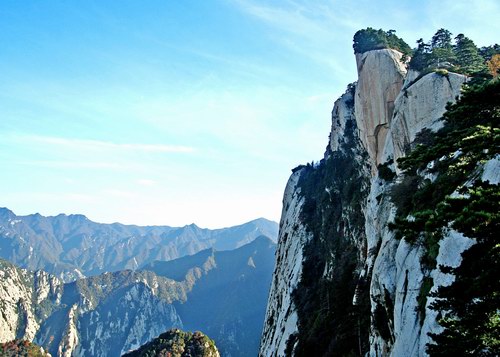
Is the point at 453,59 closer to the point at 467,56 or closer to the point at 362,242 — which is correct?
the point at 467,56

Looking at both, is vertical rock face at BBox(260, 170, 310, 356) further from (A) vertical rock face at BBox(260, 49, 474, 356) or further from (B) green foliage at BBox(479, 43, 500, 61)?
(B) green foliage at BBox(479, 43, 500, 61)

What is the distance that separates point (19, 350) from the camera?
145125mm

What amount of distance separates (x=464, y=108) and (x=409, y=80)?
33.1 m

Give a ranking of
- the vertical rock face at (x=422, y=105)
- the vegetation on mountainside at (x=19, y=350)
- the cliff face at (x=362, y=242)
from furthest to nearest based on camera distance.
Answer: the vegetation on mountainside at (x=19, y=350)
the vertical rock face at (x=422, y=105)
the cliff face at (x=362, y=242)

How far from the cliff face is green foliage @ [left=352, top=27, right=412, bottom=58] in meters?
2.40

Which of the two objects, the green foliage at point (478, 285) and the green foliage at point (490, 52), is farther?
the green foliage at point (490, 52)

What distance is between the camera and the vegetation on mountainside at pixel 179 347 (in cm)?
11119

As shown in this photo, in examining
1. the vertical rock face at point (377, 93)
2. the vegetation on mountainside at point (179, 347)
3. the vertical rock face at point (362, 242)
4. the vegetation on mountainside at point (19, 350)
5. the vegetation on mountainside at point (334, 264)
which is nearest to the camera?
the vertical rock face at point (362, 242)

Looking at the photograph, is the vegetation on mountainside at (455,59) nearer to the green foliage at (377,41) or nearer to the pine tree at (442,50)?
the pine tree at (442,50)

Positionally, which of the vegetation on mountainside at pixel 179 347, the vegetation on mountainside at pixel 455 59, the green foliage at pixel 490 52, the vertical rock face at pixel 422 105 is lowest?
the vegetation on mountainside at pixel 179 347

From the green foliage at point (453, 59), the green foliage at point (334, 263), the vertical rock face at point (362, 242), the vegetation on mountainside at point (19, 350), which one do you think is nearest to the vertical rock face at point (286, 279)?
the vertical rock face at point (362, 242)

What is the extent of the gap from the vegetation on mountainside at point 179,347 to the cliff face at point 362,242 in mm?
42422

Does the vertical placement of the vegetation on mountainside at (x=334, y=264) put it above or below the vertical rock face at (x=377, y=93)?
below

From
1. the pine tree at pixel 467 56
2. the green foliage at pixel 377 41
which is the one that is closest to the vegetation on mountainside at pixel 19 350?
the green foliage at pixel 377 41
